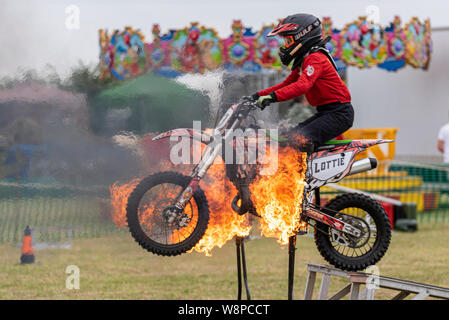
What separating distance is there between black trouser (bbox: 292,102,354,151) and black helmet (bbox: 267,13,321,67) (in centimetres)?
55

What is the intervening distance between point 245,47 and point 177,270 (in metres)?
6.61

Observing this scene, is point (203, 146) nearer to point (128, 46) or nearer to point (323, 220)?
point (323, 220)

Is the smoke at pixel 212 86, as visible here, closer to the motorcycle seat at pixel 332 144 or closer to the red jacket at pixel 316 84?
the red jacket at pixel 316 84

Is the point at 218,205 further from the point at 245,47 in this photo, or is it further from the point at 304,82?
the point at 245,47

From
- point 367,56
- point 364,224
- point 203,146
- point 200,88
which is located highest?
point 367,56

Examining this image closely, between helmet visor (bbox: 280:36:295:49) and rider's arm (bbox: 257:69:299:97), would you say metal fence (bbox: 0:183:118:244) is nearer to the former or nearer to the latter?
rider's arm (bbox: 257:69:299:97)

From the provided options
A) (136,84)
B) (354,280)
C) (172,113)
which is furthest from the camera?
(136,84)

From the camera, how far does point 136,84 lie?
7.20 meters

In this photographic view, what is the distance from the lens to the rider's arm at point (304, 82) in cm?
525

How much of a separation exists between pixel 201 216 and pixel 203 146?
0.70m

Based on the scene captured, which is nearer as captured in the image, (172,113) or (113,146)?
(113,146)

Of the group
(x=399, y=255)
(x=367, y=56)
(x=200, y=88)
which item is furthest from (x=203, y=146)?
(x=367, y=56)

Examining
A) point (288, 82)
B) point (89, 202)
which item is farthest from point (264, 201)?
point (89, 202)

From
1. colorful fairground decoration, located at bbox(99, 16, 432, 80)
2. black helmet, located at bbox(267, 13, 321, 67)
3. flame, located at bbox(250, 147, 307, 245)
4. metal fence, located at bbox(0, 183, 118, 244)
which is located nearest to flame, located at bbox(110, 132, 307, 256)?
flame, located at bbox(250, 147, 307, 245)
